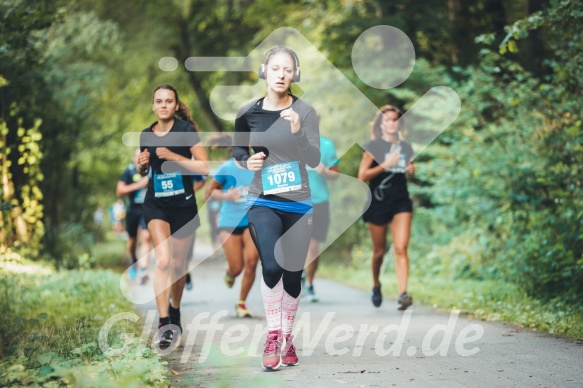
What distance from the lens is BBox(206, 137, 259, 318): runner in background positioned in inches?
393

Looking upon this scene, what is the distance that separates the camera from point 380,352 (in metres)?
6.89

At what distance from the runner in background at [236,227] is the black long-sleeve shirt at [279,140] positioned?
11.0ft

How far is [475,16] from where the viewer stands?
56.9 feet

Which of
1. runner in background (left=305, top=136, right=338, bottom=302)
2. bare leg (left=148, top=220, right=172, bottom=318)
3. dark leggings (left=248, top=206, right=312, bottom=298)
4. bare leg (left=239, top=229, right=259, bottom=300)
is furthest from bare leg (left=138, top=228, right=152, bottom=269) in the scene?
dark leggings (left=248, top=206, right=312, bottom=298)

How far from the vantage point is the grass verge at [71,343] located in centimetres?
516

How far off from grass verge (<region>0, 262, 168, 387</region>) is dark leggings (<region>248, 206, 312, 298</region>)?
3.40 feet

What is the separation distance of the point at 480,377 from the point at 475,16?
503 inches

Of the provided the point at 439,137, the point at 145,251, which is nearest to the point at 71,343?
the point at 145,251

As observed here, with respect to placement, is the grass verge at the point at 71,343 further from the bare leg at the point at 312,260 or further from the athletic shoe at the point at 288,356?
the bare leg at the point at 312,260

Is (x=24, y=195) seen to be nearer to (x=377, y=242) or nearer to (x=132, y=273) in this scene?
(x=132, y=273)

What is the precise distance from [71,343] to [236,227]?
400 cm

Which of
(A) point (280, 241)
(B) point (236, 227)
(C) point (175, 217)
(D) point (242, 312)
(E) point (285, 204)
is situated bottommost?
(D) point (242, 312)

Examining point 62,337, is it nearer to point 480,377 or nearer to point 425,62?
point 480,377

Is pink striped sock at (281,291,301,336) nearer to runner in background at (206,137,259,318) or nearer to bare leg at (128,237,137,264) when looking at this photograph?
runner in background at (206,137,259,318)
